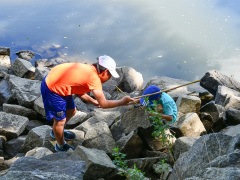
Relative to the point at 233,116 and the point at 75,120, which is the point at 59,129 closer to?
the point at 75,120

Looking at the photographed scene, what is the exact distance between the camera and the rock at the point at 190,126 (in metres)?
4.32

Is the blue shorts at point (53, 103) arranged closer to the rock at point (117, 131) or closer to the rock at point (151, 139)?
the rock at point (117, 131)

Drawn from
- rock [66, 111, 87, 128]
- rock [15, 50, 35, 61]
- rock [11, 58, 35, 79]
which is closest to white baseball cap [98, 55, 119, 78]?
rock [66, 111, 87, 128]

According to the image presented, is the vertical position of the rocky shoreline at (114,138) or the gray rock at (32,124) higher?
the rocky shoreline at (114,138)

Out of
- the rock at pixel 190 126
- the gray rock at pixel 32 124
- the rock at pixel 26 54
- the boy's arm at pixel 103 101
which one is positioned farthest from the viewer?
the rock at pixel 26 54

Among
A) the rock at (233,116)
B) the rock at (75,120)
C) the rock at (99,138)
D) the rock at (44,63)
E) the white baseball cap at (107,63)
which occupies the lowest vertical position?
the rock at (44,63)

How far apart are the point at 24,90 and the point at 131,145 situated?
9.88 feet

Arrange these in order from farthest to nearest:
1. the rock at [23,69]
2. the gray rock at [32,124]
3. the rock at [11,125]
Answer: the rock at [23,69] < the gray rock at [32,124] < the rock at [11,125]

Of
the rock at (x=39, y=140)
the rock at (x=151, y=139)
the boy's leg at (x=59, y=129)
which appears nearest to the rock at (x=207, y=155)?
the rock at (x=151, y=139)

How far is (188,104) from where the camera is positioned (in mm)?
4832

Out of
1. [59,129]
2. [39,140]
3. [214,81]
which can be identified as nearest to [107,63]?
[59,129]

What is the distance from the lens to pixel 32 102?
5.54 metres

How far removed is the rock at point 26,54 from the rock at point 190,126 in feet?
25.4

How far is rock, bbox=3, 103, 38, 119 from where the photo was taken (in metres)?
5.35
